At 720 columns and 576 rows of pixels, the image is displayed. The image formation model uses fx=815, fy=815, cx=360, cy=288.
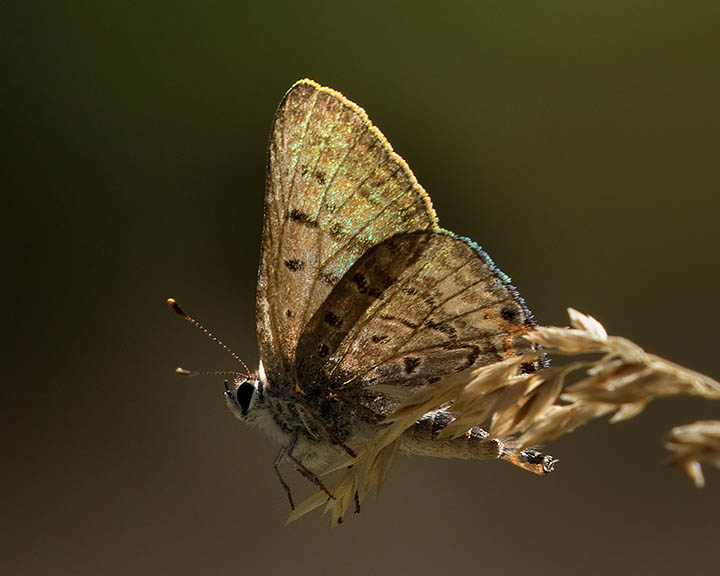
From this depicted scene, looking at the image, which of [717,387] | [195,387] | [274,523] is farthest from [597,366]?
[195,387]

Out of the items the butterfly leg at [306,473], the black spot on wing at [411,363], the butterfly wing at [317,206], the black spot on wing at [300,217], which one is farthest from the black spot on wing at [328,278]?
the butterfly leg at [306,473]

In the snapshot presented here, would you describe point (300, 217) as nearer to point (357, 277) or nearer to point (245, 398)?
point (357, 277)

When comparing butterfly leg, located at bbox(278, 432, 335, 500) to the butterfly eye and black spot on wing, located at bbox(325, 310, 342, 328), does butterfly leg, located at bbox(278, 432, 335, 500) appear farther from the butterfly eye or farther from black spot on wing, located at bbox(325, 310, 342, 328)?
black spot on wing, located at bbox(325, 310, 342, 328)

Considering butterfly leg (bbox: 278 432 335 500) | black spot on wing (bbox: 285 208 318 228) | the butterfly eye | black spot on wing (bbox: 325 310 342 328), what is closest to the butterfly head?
the butterfly eye

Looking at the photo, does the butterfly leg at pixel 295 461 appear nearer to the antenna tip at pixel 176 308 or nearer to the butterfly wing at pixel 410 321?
the butterfly wing at pixel 410 321

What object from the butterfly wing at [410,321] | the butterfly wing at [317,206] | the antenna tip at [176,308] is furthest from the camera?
the antenna tip at [176,308]

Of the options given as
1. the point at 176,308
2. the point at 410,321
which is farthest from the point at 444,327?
the point at 176,308
